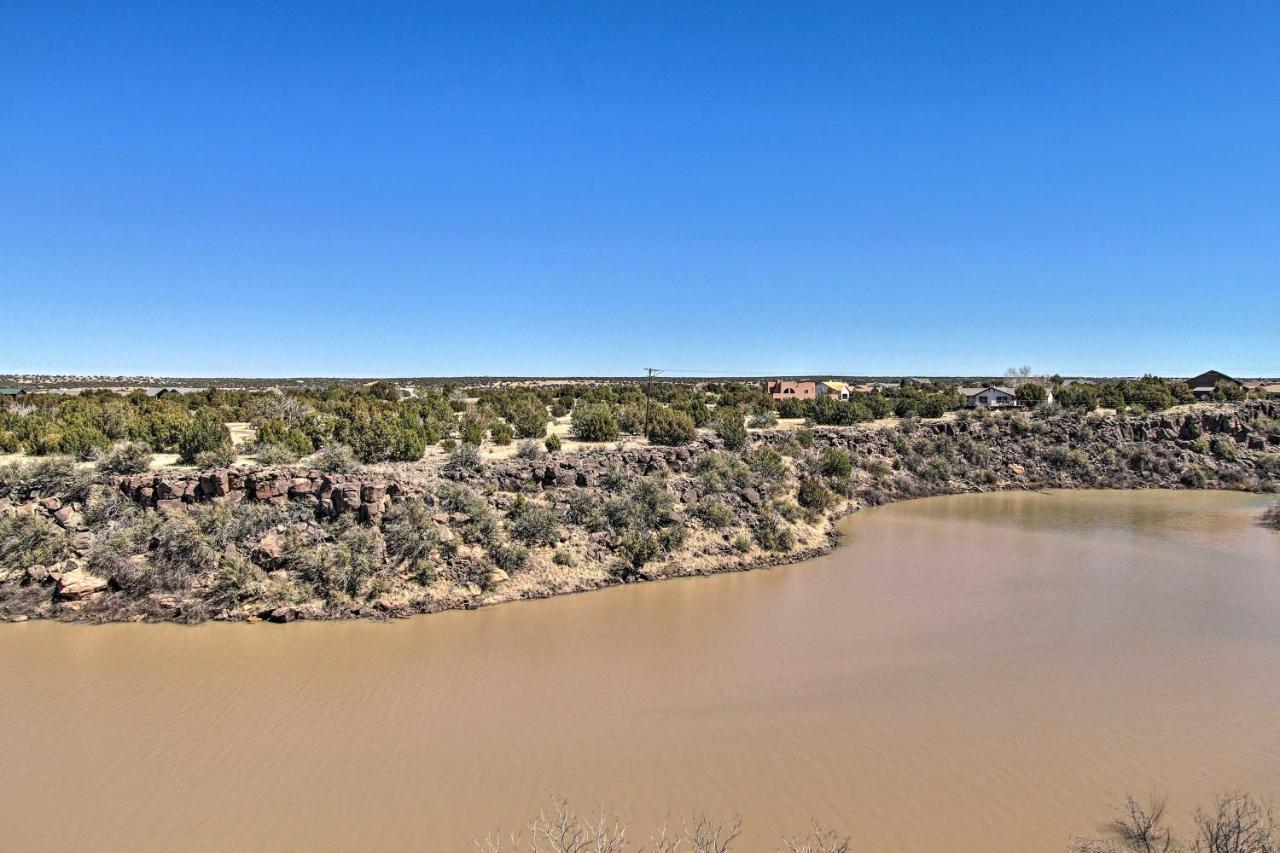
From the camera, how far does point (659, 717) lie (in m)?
9.04

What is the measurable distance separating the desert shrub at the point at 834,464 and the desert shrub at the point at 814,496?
1964mm

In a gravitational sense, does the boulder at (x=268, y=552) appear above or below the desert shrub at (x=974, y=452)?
below

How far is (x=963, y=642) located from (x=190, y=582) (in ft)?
49.2

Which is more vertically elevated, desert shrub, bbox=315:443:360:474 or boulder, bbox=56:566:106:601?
desert shrub, bbox=315:443:360:474

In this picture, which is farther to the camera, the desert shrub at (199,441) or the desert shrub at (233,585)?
the desert shrub at (199,441)

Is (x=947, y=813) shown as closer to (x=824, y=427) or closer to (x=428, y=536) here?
(x=428, y=536)

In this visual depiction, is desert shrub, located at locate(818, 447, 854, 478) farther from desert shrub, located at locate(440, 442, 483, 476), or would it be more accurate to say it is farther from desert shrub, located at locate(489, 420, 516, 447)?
desert shrub, located at locate(440, 442, 483, 476)

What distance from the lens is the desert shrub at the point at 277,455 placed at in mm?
16867

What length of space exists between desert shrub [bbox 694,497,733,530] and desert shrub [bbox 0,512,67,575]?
1435 centimetres

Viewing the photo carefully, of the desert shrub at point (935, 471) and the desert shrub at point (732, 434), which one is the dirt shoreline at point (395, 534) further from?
the desert shrub at point (935, 471)

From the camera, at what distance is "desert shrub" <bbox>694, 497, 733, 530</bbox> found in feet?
57.6

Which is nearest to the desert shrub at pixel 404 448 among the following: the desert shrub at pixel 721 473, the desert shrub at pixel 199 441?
the desert shrub at pixel 199 441

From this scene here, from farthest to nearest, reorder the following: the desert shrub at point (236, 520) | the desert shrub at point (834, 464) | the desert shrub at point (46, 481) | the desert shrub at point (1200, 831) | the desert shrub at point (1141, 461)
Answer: the desert shrub at point (1141, 461) < the desert shrub at point (834, 464) < the desert shrub at point (46, 481) < the desert shrub at point (236, 520) < the desert shrub at point (1200, 831)

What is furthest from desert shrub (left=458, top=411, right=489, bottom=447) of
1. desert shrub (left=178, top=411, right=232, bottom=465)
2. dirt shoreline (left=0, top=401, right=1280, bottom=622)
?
desert shrub (left=178, top=411, right=232, bottom=465)
